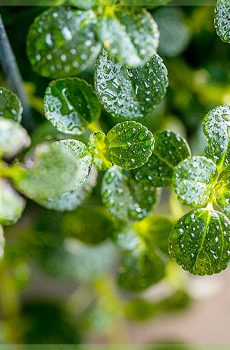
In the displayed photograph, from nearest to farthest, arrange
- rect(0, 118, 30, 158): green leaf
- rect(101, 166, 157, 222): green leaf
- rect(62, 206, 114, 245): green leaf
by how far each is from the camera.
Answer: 1. rect(0, 118, 30, 158): green leaf
2. rect(101, 166, 157, 222): green leaf
3. rect(62, 206, 114, 245): green leaf

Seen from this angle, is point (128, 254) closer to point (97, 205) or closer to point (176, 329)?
point (97, 205)

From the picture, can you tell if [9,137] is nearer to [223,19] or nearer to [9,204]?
[9,204]

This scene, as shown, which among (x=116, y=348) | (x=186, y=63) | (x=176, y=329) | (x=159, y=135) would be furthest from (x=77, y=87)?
(x=176, y=329)

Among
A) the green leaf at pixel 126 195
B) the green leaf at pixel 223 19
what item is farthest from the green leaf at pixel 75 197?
the green leaf at pixel 223 19

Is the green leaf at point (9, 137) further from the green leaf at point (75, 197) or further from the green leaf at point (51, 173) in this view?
the green leaf at point (75, 197)

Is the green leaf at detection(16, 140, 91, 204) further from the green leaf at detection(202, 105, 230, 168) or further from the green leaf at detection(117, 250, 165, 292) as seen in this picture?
the green leaf at detection(117, 250, 165, 292)

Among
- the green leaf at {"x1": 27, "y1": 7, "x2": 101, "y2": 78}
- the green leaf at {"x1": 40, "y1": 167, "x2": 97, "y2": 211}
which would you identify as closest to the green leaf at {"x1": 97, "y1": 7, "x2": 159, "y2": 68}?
the green leaf at {"x1": 27, "y1": 7, "x2": 101, "y2": 78}
